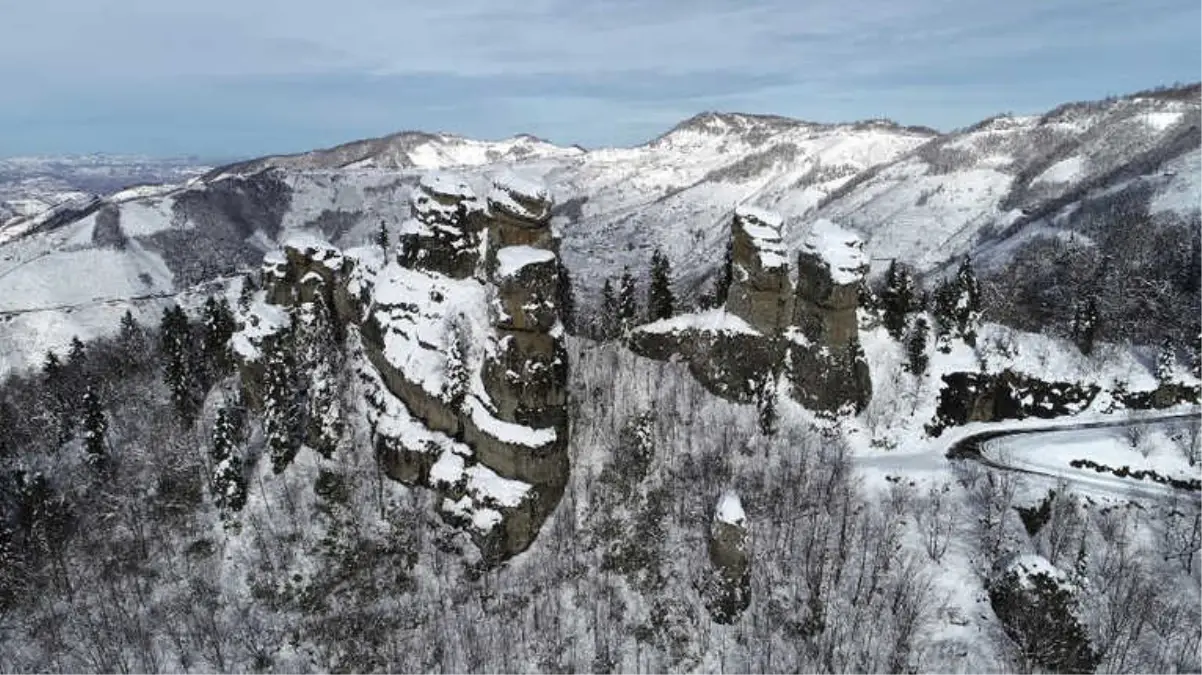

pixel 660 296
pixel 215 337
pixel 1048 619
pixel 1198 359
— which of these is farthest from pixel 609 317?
pixel 1198 359

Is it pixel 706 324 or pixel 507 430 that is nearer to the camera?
pixel 507 430

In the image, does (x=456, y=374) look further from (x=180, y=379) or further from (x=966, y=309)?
(x=966, y=309)

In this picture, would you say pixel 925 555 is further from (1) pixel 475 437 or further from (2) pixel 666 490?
(1) pixel 475 437

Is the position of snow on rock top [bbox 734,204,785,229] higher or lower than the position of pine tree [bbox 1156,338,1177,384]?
higher

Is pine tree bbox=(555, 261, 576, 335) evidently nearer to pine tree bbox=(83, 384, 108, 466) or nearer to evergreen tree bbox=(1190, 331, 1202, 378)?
pine tree bbox=(83, 384, 108, 466)

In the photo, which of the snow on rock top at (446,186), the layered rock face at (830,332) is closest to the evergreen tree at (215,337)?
the snow on rock top at (446,186)

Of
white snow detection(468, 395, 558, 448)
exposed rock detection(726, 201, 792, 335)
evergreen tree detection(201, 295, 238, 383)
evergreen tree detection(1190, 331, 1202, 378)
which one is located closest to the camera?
white snow detection(468, 395, 558, 448)

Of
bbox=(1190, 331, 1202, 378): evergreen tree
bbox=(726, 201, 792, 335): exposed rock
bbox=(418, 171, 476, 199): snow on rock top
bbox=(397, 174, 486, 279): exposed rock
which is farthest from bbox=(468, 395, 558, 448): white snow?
bbox=(1190, 331, 1202, 378): evergreen tree
